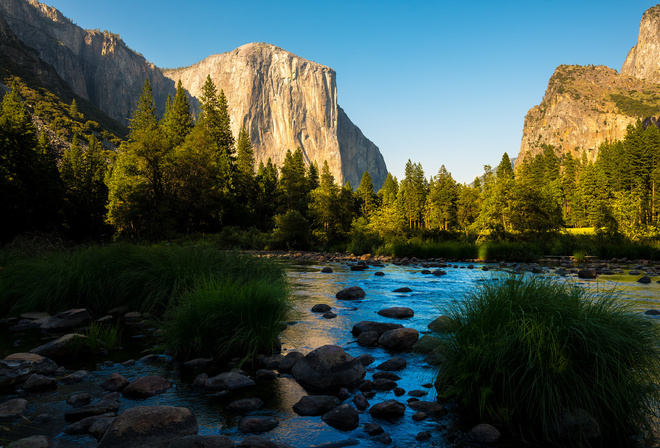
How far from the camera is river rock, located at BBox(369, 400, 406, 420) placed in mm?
3717

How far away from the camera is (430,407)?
380 centimetres

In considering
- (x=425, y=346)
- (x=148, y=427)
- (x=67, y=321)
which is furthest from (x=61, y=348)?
(x=425, y=346)

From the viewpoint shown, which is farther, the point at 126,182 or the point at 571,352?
the point at 126,182

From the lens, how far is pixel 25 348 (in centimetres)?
573

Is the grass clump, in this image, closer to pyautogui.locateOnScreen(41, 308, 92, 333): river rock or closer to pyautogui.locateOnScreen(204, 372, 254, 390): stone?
pyautogui.locateOnScreen(204, 372, 254, 390): stone

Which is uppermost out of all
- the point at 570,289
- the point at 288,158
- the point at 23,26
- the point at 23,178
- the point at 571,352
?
the point at 23,26

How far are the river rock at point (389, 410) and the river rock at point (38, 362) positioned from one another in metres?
4.07

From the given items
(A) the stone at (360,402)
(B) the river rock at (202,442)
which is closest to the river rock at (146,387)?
(B) the river rock at (202,442)

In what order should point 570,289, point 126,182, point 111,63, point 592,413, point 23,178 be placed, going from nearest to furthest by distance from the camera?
point 592,413, point 570,289, point 23,178, point 126,182, point 111,63

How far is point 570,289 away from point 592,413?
4.55 feet

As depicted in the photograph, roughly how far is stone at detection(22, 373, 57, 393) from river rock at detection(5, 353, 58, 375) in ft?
1.24

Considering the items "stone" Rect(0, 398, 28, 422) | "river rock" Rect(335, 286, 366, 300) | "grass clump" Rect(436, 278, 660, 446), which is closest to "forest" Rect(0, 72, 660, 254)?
"river rock" Rect(335, 286, 366, 300)

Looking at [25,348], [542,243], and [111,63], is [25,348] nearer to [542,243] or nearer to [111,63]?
[542,243]

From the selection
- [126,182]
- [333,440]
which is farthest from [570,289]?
[126,182]
